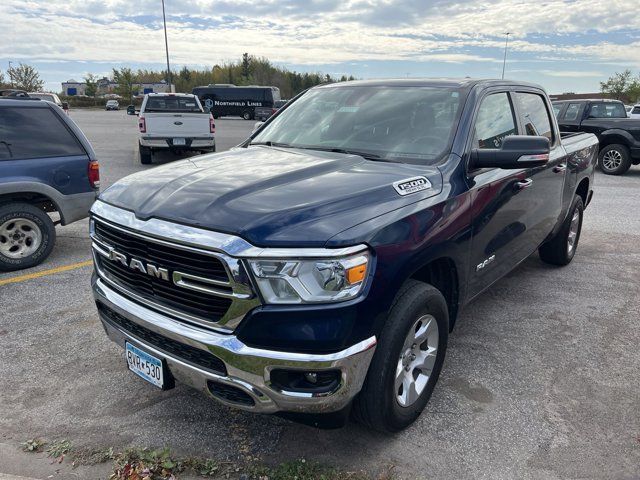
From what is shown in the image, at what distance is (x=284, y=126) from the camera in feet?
13.5

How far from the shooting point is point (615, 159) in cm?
1310

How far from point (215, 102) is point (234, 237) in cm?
4268

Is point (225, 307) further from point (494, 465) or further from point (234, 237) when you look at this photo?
point (494, 465)

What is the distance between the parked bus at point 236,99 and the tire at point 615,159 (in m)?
31.7

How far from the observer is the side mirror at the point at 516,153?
3061 millimetres

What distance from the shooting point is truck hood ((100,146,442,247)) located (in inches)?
90.0

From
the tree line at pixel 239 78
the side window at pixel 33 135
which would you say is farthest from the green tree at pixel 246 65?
the side window at pixel 33 135

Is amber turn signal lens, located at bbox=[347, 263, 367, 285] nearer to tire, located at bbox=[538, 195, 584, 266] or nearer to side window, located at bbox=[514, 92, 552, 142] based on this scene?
side window, located at bbox=[514, 92, 552, 142]

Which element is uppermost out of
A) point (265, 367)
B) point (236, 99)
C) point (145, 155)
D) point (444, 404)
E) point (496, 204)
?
point (236, 99)

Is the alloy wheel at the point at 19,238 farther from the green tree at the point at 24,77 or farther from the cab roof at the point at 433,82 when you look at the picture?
the green tree at the point at 24,77

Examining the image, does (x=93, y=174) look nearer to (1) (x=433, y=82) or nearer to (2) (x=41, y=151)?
(2) (x=41, y=151)

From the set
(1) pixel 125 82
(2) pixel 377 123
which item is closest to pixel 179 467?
(2) pixel 377 123

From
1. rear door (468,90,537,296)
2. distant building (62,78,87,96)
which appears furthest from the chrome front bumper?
distant building (62,78,87,96)

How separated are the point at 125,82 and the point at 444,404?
98.6 metres
